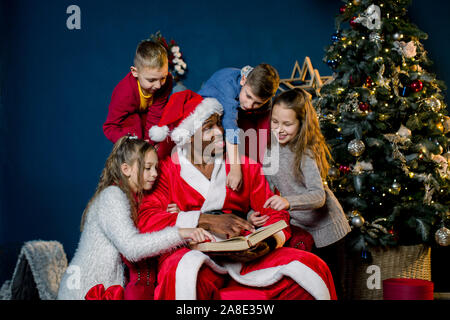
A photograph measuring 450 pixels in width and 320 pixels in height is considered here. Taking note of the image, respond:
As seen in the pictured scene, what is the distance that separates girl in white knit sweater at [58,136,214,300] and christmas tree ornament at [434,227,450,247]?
6.60 feet

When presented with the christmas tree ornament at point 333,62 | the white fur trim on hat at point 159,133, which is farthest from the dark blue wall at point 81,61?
the white fur trim on hat at point 159,133

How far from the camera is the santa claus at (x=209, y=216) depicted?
1.78 m

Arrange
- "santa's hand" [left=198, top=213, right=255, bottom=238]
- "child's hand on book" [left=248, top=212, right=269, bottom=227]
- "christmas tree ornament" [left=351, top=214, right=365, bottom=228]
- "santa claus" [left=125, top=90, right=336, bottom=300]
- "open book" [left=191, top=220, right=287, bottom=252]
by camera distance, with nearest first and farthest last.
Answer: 1. "open book" [left=191, top=220, right=287, bottom=252]
2. "santa claus" [left=125, top=90, right=336, bottom=300]
3. "santa's hand" [left=198, top=213, right=255, bottom=238]
4. "child's hand on book" [left=248, top=212, right=269, bottom=227]
5. "christmas tree ornament" [left=351, top=214, right=365, bottom=228]

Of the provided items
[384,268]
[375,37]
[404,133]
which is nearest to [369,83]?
[375,37]

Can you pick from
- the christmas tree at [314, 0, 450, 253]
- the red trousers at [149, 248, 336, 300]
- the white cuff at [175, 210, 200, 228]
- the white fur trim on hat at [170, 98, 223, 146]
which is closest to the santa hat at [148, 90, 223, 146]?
the white fur trim on hat at [170, 98, 223, 146]

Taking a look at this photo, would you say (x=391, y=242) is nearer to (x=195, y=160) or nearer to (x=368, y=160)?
(x=368, y=160)

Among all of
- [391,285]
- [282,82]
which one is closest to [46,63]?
[282,82]

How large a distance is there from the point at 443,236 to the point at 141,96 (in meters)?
2.32

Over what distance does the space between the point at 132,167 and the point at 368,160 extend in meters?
1.85

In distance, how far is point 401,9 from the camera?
342cm

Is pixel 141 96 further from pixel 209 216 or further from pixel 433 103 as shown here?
pixel 433 103

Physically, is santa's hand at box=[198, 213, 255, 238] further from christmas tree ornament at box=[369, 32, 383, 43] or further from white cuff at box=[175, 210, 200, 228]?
christmas tree ornament at box=[369, 32, 383, 43]

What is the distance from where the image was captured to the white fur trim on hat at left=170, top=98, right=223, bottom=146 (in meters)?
2.29

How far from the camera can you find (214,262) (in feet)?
6.05
